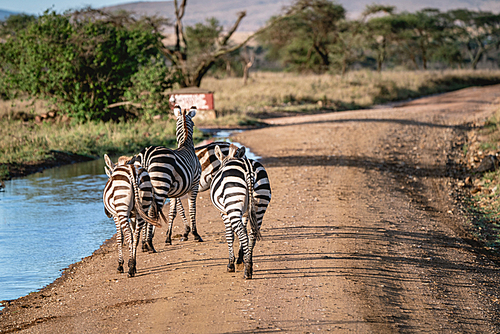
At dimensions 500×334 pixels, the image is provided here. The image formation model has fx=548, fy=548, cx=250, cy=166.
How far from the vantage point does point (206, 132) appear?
2045 centimetres

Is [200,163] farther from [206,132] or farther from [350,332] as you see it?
[206,132]

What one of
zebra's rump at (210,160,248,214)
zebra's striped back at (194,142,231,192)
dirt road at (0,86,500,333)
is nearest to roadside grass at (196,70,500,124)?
dirt road at (0,86,500,333)

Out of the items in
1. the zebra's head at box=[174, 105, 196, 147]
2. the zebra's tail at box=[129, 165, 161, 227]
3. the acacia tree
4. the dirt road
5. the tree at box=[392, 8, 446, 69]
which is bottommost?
the dirt road

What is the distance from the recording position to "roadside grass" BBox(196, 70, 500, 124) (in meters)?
29.9

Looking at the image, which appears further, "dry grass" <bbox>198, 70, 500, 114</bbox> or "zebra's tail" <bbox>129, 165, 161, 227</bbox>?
"dry grass" <bbox>198, 70, 500, 114</bbox>

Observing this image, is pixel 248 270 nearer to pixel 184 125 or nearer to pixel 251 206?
pixel 251 206

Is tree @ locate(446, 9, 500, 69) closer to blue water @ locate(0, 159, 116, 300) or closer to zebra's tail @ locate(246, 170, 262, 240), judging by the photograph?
blue water @ locate(0, 159, 116, 300)

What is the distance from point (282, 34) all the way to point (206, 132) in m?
32.6

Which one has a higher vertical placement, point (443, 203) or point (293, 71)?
point (293, 71)

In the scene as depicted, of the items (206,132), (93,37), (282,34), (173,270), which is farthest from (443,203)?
(282,34)

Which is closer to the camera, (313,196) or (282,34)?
(313,196)

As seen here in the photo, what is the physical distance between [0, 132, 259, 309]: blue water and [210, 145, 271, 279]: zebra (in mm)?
2472

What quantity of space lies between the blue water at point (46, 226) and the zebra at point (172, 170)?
1355 mm

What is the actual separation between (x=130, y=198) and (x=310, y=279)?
2.23 m
